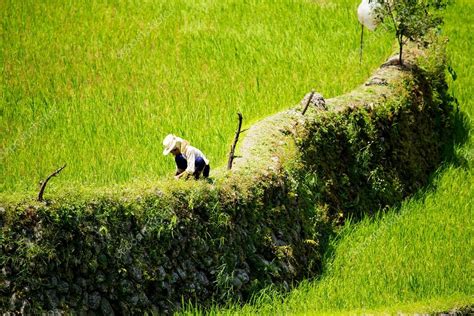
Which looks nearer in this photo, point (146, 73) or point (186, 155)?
point (186, 155)

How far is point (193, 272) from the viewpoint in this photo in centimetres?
757

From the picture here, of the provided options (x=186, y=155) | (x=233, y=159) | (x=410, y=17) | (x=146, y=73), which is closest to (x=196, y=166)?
(x=186, y=155)

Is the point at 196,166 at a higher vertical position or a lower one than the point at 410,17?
lower

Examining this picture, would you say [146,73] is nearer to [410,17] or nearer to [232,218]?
[410,17]

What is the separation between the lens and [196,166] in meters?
7.85

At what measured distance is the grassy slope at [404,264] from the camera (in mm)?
8078

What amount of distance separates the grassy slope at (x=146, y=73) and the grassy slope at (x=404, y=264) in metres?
1.83

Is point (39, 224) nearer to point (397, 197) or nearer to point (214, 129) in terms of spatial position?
point (214, 129)

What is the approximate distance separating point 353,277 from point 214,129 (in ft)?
9.51

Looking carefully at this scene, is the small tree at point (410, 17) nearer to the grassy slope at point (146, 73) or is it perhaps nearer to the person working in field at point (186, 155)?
the grassy slope at point (146, 73)

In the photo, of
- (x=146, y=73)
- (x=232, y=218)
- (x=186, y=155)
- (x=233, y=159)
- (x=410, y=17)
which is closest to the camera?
(x=186, y=155)

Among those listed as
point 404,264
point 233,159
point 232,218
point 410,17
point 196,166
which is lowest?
point 404,264

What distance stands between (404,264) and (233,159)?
6.94 feet

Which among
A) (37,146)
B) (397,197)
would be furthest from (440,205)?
(37,146)
